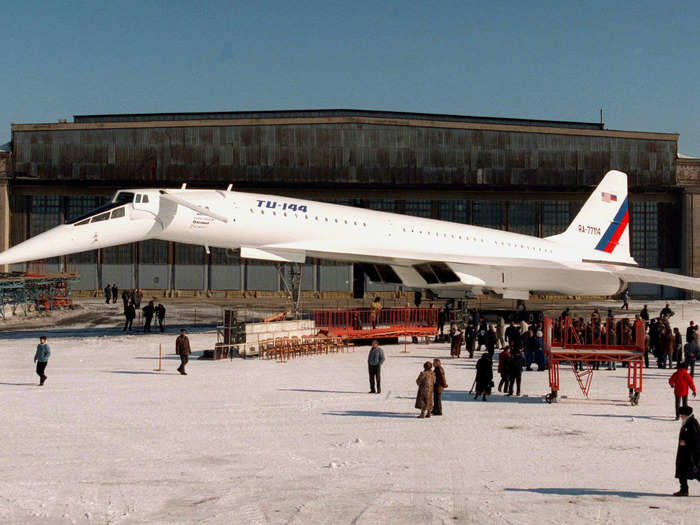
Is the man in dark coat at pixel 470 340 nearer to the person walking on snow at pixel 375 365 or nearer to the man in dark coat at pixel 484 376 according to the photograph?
the person walking on snow at pixel 375 365

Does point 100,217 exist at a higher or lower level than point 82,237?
higher

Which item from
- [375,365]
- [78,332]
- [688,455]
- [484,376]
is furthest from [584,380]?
[78,332]

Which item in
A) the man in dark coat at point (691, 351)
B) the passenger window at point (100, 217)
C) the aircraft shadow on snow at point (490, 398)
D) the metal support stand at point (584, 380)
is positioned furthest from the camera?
the passenger window at point (100, 217)

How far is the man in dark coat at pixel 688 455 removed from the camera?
8.95 meters

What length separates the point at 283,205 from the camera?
27.8m

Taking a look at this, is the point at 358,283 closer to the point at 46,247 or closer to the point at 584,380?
the point at 46,247

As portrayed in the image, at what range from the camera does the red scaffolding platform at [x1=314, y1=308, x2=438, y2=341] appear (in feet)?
87.3

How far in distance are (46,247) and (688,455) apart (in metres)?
20.8

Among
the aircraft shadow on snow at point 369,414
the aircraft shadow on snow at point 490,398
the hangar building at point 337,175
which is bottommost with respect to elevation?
the aircraft shadow on snow at point 490,398

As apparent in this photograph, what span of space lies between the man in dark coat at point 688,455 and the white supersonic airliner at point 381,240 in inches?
769

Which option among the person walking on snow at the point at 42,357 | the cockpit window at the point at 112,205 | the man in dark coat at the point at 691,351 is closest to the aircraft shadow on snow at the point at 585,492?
the man in dark coat at the point at 691,351

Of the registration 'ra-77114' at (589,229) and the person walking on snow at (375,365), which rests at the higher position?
the registration 'ra-77114' at (589,229)

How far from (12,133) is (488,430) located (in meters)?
46.4

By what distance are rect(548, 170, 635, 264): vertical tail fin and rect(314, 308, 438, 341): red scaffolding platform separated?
35.6 feet
